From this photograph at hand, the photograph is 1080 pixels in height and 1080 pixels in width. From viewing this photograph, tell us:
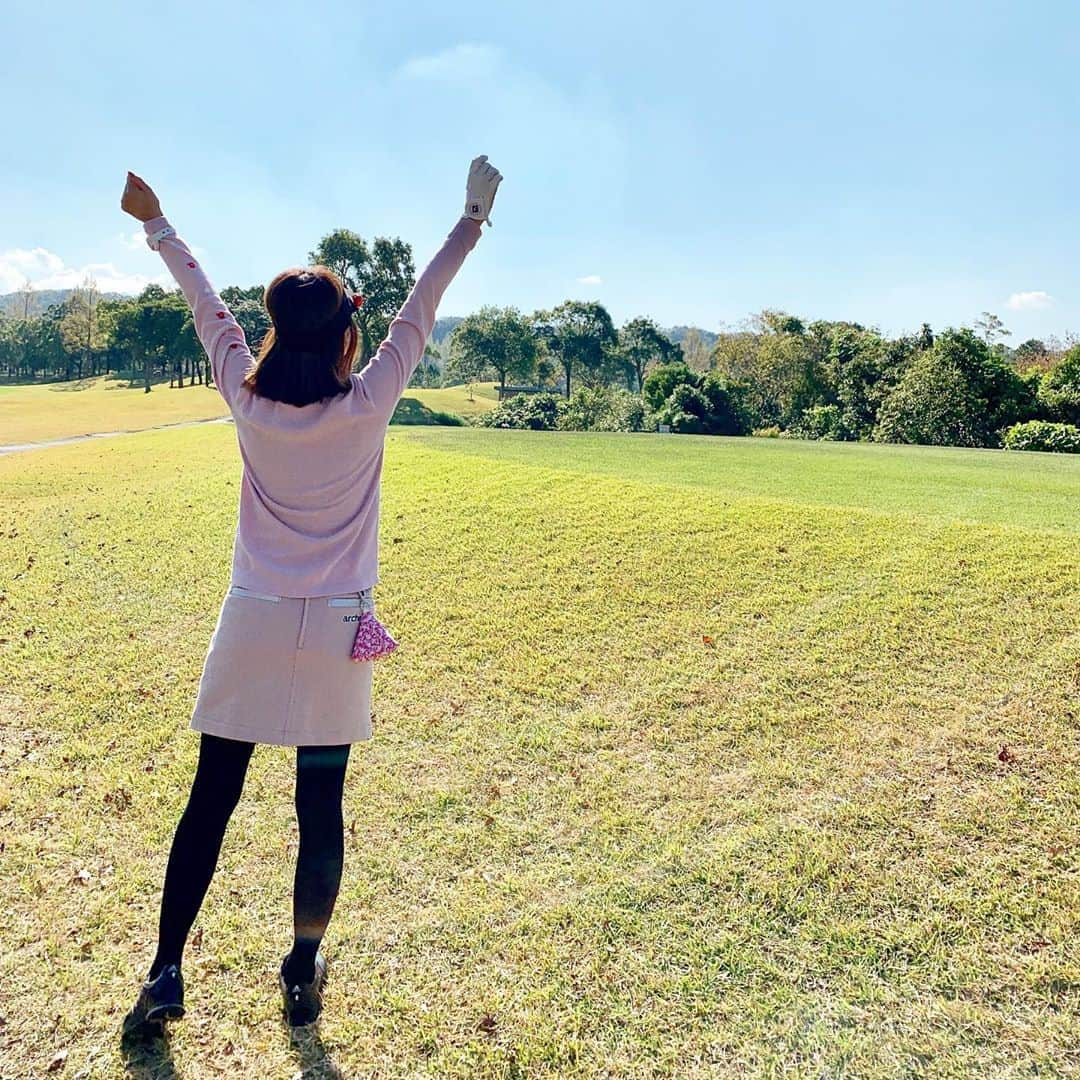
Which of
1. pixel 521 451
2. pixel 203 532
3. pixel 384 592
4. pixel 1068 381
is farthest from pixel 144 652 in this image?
pixel 1068 381

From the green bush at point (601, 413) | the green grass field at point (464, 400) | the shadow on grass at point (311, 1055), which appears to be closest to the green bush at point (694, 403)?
the green bush at point (601, 413)

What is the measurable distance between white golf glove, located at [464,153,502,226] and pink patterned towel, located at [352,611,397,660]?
1167mm

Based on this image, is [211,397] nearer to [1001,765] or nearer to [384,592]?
[384,592]

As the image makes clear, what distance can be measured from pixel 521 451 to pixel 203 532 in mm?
5923

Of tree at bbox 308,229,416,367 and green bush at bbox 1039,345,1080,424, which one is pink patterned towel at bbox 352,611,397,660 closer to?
green bush at bbox 1039,345,1080,424

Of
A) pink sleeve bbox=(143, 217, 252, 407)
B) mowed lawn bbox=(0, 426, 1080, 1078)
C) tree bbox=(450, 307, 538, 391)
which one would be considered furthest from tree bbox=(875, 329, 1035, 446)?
tree bbox=(450, 307, 538, 391)

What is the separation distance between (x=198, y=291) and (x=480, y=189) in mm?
833

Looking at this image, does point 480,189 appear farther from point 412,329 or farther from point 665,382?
point 665,382

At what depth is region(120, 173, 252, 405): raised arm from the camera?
1.99 m

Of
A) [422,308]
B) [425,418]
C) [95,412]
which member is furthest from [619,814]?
[95,412]

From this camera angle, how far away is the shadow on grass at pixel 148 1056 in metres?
2.07

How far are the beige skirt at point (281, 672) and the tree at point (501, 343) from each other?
54640mm

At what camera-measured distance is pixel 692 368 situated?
145 ft

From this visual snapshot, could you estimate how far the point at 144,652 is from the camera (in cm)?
535
